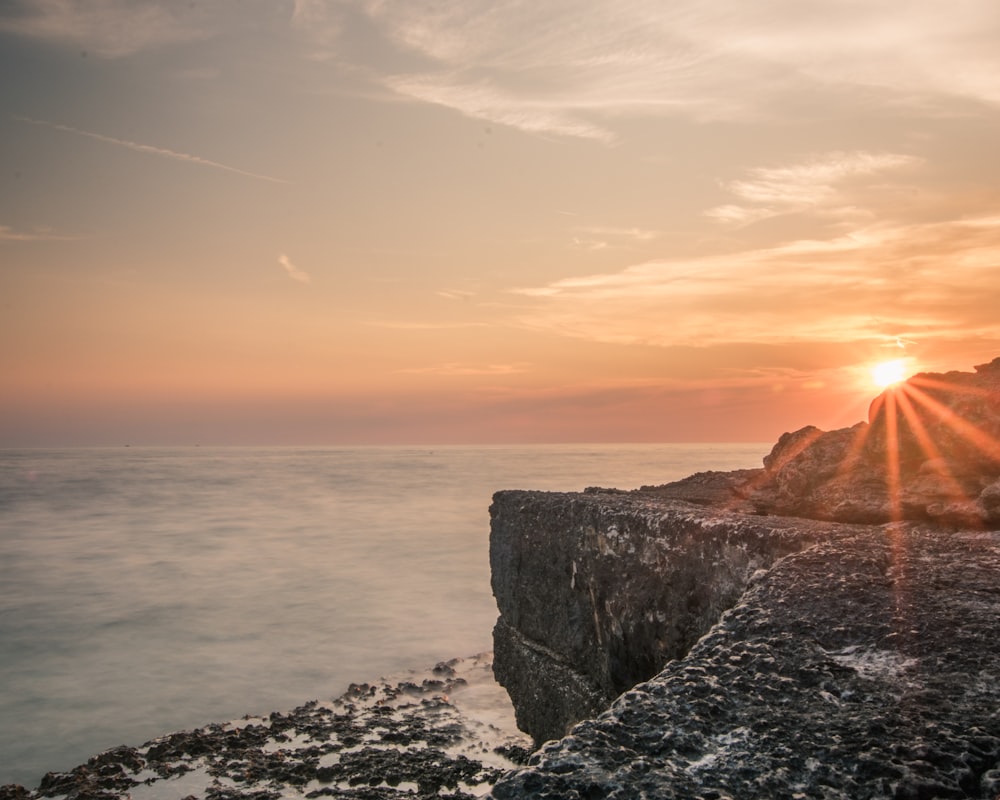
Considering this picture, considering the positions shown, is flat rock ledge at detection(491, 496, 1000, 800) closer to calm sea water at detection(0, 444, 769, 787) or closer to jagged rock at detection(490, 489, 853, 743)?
jagged rock at detection(490, 489, 853, 743)

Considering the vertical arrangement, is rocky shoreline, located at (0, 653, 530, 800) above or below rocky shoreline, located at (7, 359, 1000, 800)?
below

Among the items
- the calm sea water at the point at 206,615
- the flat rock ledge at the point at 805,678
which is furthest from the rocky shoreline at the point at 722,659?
the calm sea water at the point at 206,615

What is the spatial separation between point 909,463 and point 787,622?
324cm

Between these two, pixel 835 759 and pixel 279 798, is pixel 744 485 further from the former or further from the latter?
pixel 835 759

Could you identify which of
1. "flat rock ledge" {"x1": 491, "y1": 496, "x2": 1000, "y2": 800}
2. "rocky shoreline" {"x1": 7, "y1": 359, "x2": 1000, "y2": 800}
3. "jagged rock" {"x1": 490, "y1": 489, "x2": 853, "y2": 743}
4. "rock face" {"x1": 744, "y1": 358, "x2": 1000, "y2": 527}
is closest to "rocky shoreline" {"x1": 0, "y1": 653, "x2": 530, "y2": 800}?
"rocky shoreline" {"x1": 7, "y1": 359, "x2": 1000, "y2": 800}

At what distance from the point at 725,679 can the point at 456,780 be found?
4.19 metres

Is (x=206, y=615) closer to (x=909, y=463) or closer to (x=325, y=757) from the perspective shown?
(x=325, y=757)

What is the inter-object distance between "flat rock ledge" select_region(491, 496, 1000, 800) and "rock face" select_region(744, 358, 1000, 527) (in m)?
0.29

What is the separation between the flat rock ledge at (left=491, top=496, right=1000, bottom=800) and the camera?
5.47 ft

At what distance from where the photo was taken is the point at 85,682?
383 inches

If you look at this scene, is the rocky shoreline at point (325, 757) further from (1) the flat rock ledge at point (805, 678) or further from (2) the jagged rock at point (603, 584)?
(1) the flat rock ledge at point (805, 678)

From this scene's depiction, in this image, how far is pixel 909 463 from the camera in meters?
5.05

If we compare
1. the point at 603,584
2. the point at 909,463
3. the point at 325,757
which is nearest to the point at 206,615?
the point at 325,757

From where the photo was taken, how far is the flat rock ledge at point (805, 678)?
1668 mm
